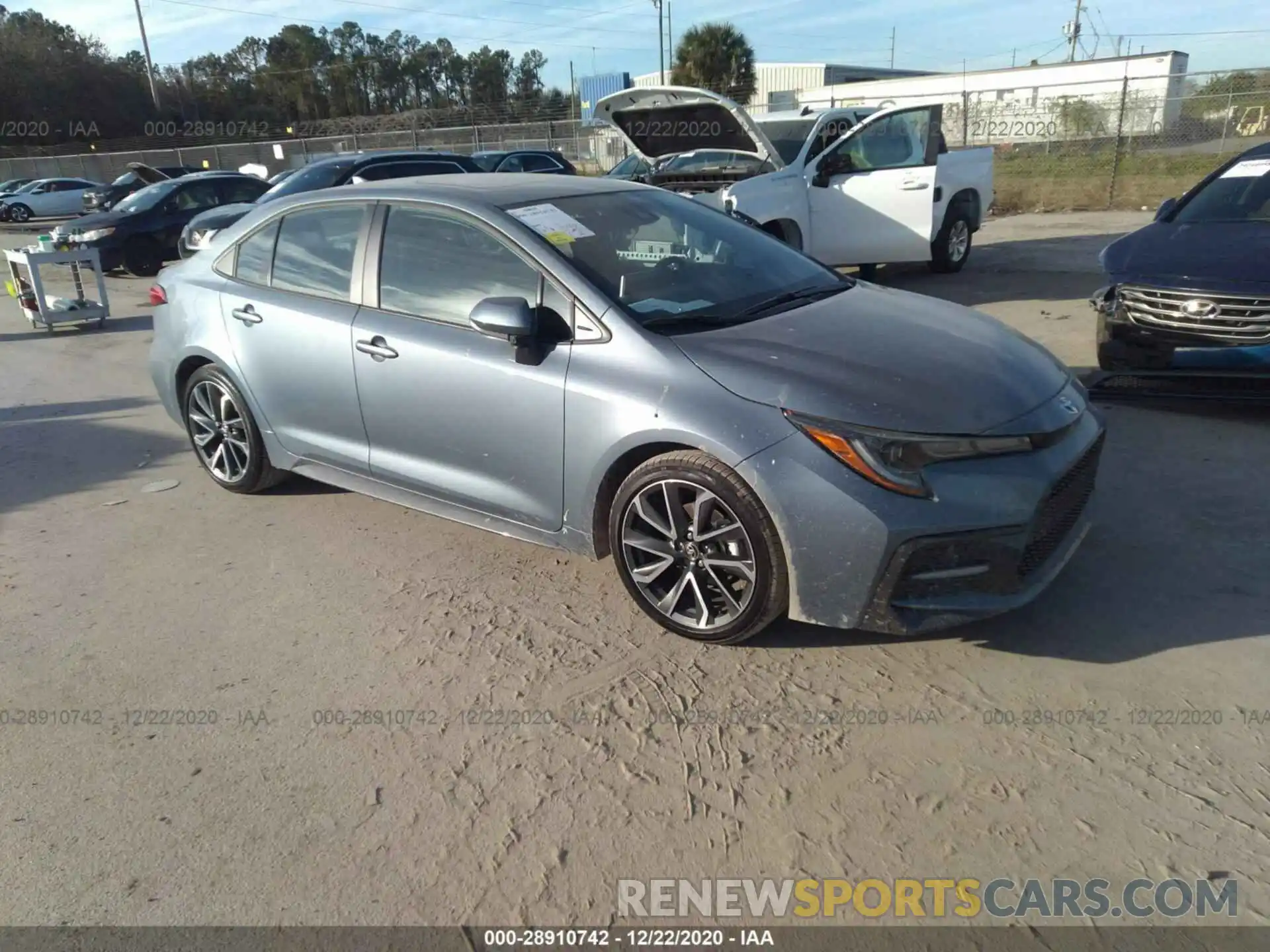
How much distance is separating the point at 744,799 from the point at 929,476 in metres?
1.18

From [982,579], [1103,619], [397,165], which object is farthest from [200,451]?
[397,165]

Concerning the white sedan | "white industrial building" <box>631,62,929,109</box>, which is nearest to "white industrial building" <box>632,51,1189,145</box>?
"white industrial building" <box>631,62,929,109</box>

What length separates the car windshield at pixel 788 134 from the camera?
10602 millimetres

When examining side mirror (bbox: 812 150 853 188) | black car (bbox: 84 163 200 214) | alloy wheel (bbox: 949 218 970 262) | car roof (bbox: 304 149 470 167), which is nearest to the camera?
side mirror (bbox: 812 150 853 188)

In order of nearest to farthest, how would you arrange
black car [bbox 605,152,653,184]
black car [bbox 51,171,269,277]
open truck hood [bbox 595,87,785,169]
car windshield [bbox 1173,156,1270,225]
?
1. car windshield [bbox 1173,156,1270,225]
2. open truck hood [bbox 595,87,785,169]
3. black car [bbox 605,152,653,184]
4. black car [bbox 51,171,269,277]

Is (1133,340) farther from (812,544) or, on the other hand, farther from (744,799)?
(744,799)

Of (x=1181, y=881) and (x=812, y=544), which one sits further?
(x=812, y=544)

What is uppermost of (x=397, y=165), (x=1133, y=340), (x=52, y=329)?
(x=397, y=165)

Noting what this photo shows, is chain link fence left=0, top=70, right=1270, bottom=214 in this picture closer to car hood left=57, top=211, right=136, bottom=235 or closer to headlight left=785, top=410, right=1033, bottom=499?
car hood left=57, top=211, right=136, bottom=235

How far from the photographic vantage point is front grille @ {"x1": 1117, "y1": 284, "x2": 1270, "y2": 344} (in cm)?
521

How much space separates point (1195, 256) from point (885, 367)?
360cm

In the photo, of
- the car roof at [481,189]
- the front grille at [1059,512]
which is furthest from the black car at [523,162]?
the front grille at [1059,512]

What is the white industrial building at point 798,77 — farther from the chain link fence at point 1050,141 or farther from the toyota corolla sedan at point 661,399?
the toyota corolla sedan at point 661,399

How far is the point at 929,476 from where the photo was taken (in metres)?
3.02
